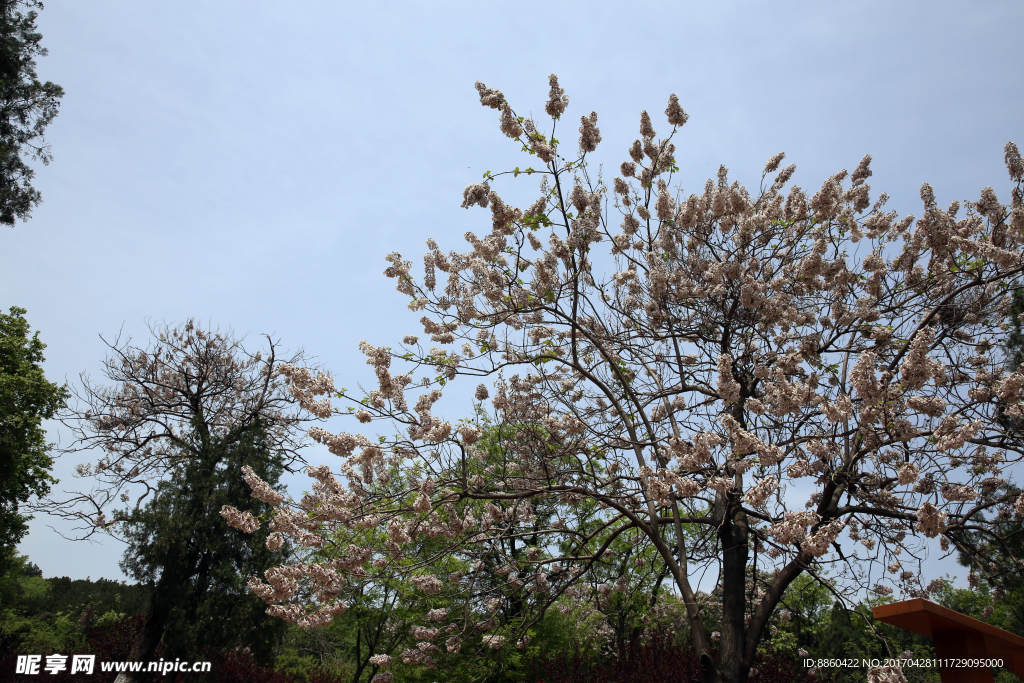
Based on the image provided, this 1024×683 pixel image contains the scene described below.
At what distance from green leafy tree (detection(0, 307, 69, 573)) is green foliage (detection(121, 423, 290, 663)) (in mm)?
4836

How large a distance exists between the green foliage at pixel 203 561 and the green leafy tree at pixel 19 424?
4.84m

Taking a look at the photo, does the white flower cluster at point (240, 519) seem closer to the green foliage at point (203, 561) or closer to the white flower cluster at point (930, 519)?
the white flower cluster at point (930, 519)

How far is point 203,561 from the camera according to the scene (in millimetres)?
13078

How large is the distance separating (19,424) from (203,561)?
6927 millimetres

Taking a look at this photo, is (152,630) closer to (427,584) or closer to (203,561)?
(203,561)

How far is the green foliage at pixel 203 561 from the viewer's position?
40.8 ft

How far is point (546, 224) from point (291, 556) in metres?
12.1

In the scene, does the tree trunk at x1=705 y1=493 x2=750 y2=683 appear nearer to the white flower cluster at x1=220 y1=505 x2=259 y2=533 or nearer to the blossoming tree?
the blossoming tree

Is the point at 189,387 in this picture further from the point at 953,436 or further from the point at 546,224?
the point at 953,436

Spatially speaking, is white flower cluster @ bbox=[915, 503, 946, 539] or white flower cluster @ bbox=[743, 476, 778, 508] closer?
white flower cluster @ bbox=[915, 503, 946, 539]

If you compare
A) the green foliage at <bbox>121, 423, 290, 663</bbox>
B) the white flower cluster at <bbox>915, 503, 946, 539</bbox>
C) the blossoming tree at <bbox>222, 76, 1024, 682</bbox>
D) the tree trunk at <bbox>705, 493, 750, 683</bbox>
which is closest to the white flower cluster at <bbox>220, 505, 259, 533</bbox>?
the blossoming tree at <bbox>222, 76, 1024, 682</bbox>

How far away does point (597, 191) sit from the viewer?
619cm

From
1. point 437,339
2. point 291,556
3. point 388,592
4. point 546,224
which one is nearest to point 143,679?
point 291,556

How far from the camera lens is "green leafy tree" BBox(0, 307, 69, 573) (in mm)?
14688
